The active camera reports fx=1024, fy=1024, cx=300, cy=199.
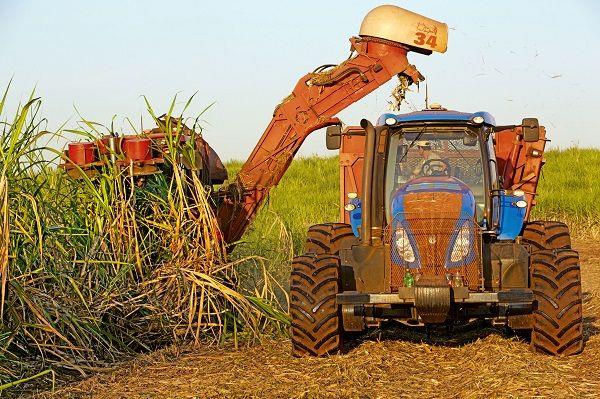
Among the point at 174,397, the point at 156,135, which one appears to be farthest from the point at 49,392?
the point at 156,135

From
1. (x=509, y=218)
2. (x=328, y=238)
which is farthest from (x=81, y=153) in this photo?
(x=509, y=218)

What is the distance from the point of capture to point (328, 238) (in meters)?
9.48

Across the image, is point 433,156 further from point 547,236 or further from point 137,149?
point 137,149

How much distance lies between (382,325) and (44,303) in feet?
8.66

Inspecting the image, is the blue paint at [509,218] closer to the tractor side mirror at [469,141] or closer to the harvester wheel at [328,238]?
the tractor side mirror at [469,141]

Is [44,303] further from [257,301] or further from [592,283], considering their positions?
[592,283]

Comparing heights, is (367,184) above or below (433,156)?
below

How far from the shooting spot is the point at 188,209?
898 centimetres

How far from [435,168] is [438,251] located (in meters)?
1.06

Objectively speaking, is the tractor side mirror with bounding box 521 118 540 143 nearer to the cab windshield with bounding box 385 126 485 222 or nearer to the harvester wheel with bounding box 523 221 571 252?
the cab windshield with bounding box 385 126 485 222

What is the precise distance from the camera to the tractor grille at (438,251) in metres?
7.95

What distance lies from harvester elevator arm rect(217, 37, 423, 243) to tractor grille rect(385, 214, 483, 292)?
8.34ft

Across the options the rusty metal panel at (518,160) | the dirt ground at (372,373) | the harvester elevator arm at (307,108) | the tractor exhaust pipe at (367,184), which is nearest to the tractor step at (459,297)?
the dirt ground at (372,373)

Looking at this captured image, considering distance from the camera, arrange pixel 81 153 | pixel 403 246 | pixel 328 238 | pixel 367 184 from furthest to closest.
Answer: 1. pixel 328 238
2. pixel 81 153
3. pixel 367 184
4. pixel 403 246
